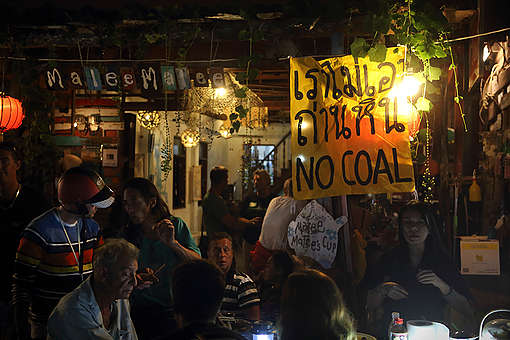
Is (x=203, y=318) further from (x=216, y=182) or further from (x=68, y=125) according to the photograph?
(x=68, y=125)

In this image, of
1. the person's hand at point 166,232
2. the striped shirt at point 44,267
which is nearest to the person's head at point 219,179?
the person's hand at point 166,232

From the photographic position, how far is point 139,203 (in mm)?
4387

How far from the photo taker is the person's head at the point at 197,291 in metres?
2.64

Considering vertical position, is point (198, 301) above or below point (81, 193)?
below

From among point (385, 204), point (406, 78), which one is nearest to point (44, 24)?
point (406, 78)

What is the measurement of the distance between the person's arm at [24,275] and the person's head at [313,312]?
6.83 feet

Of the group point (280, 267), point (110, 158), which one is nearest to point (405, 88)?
point (280, 267)

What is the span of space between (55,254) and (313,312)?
219 centimetres

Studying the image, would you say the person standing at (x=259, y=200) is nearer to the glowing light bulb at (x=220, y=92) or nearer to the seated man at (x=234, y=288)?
the glowing light bulb at (x=220, y=92)

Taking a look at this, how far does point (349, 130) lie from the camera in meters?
4.04

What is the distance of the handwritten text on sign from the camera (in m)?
3.96

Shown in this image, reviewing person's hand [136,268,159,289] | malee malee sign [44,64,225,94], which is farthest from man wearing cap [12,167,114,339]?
malee malee sign [44,64,225,94]

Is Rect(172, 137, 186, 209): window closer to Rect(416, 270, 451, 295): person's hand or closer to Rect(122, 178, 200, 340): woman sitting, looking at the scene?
Rect(122, 178, 200, 340): woman sitting

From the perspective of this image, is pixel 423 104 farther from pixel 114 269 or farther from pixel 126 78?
pixel 126 78
